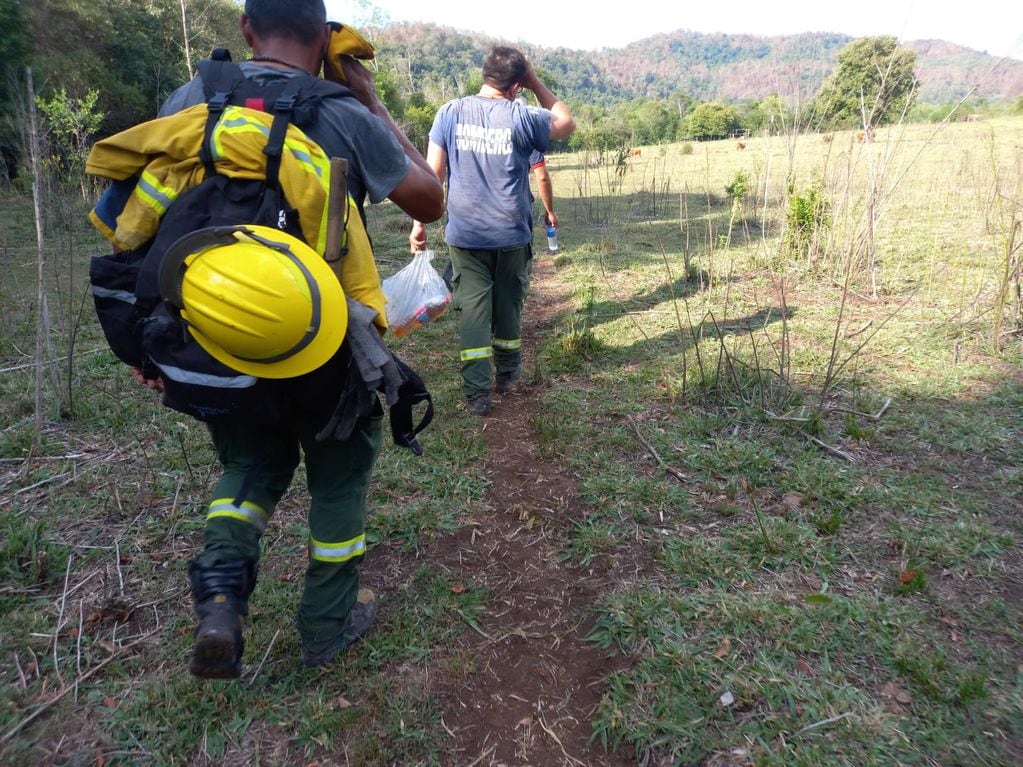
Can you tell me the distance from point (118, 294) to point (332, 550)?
959mm

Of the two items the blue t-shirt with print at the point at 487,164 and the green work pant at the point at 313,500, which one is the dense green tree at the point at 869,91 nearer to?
the blue t-shirt with print at the point at 487,164

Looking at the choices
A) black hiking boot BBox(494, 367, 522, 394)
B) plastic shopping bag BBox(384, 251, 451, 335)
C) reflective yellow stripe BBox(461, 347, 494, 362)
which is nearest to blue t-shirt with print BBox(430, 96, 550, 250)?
plastic shopping bag BBox(384, 251, 451, 335)

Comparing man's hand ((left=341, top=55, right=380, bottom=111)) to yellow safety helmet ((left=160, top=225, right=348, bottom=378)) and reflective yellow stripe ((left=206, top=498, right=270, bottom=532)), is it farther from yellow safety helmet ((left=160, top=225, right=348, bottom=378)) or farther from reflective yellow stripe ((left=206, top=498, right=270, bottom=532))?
reflective yellow stripe ((left=206, top=498, right=270, bottom=532))

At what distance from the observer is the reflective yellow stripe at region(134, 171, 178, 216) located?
1.60 m

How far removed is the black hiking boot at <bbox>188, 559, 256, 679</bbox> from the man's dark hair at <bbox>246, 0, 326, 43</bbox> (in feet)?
5.02

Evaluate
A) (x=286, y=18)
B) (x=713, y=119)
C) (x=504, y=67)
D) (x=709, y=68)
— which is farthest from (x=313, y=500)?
(x=709, y=68)

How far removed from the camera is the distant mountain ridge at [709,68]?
430 cm

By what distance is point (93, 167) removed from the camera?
5.24 feet

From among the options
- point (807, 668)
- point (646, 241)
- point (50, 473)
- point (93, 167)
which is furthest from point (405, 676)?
point (646, 241)

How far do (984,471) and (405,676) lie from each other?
9.65 ft

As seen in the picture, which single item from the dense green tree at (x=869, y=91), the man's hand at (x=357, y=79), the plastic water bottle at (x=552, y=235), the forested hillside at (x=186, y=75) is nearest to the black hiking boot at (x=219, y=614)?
the man's hand at (x=357, y=79)

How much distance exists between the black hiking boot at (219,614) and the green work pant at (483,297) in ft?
7.73

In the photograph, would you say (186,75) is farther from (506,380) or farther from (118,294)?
(118,294)

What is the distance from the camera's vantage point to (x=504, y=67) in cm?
378
